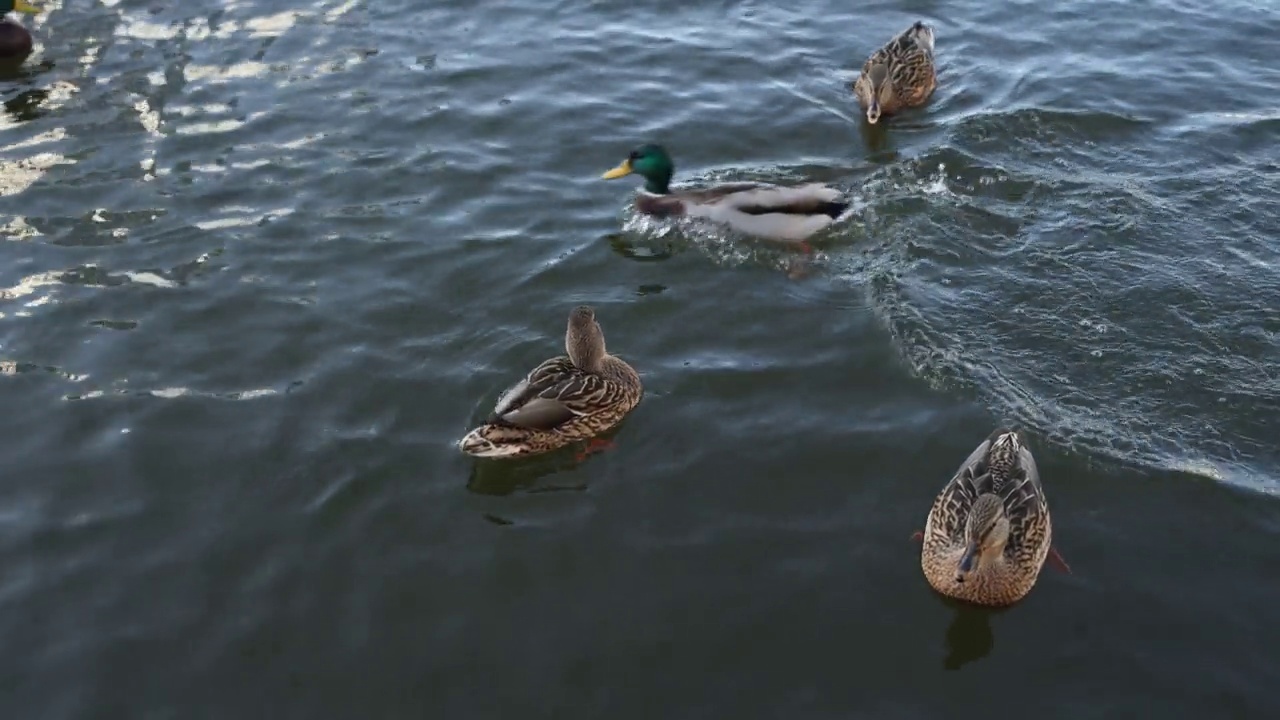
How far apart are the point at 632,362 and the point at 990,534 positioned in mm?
2967

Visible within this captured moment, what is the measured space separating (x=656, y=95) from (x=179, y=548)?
280 inches

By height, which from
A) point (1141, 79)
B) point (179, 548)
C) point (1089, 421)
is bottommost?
point (179, 548)

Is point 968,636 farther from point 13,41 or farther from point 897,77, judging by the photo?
point 13,41

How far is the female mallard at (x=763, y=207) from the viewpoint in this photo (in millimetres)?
9547

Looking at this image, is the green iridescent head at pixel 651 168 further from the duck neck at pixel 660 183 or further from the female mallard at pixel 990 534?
the female mallard at pixel 990 534

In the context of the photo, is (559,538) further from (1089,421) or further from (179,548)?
(1089,421)

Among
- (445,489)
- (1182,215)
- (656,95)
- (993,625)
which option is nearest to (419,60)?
(656,95)

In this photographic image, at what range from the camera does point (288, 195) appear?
10258mm

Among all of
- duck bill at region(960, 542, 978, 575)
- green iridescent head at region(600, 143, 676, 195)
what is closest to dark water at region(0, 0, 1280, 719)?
duck bill at region(960, 542, 978, 575)

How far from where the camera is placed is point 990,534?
6281 mm

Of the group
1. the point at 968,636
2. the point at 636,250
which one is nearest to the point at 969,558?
the point at 968,636

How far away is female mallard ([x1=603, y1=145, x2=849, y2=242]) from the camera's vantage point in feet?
31.3

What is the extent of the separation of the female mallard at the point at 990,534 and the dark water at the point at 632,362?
15cm

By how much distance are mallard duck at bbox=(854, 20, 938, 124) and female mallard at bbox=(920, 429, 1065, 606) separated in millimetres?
5357
